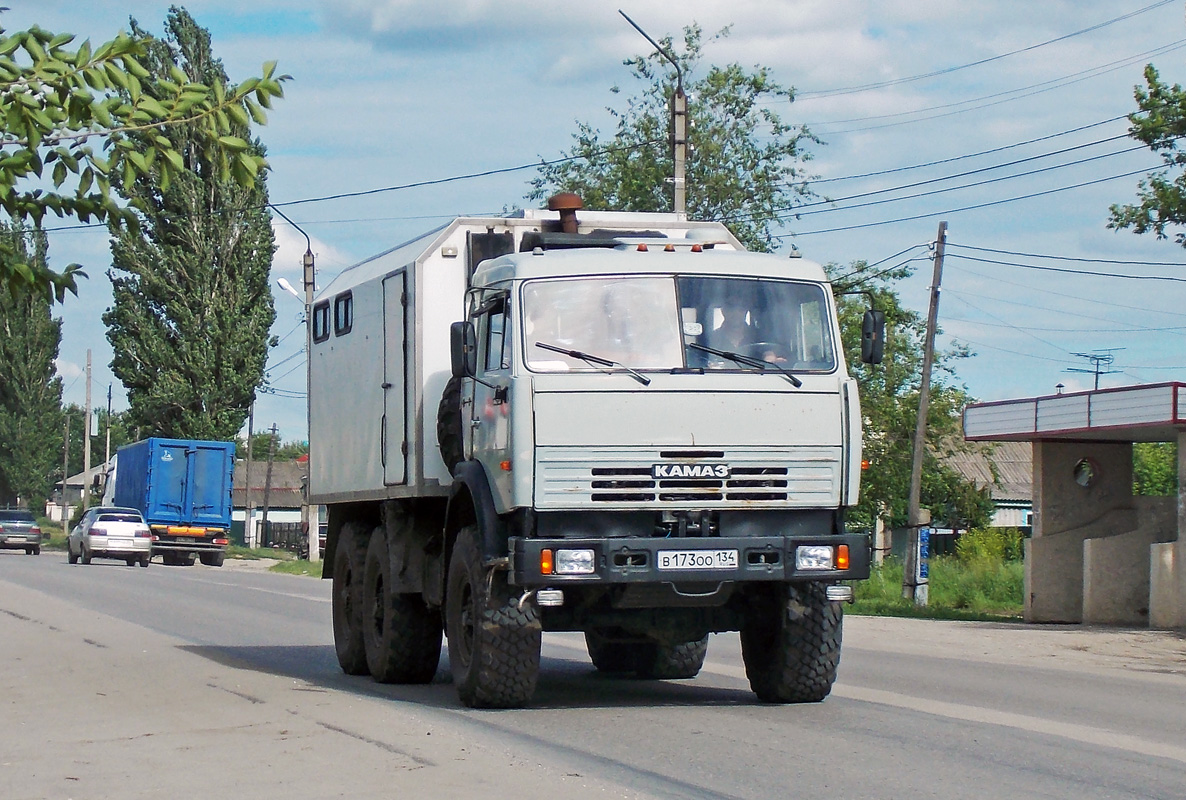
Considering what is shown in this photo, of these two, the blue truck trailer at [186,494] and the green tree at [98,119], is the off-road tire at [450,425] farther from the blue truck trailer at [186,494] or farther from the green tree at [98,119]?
the blue truck trailer at [186,494]

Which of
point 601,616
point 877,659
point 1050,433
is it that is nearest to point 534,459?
point 601,616

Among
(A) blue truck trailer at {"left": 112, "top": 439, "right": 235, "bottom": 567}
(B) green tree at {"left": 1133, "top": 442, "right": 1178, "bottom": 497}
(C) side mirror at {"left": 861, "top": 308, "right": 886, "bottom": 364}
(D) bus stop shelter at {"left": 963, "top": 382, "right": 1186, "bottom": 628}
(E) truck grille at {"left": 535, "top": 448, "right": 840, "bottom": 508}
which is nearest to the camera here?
(E) truck grille at {"left": 535, "top": 448, "right": 840, "bottom": 508}

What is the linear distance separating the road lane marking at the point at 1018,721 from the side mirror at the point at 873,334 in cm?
234

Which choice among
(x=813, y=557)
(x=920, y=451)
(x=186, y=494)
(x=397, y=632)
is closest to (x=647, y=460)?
(x=813, y=557)

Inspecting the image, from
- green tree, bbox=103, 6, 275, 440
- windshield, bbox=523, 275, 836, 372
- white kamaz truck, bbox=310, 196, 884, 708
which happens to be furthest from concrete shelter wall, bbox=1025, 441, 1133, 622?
green tree, bbox=103, 6, 275, 440

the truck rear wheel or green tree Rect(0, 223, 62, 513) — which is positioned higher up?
green tree Rect(0, 223, 62, 513)

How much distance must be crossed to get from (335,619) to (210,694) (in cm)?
247

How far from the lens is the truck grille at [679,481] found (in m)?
10.4

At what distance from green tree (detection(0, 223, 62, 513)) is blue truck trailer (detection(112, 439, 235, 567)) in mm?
38805

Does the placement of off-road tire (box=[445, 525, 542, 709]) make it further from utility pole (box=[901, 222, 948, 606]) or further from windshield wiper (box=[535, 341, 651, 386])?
utility pole (box=[901, 222, 948, 606])

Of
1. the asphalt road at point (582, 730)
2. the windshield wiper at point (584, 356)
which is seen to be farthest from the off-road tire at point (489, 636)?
the windshield wiper at point (584, 356)

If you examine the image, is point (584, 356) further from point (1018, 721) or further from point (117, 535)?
point (117, 535)

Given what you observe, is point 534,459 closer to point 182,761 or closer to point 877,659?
point 182,761

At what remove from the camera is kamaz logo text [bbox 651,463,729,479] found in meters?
10.5
